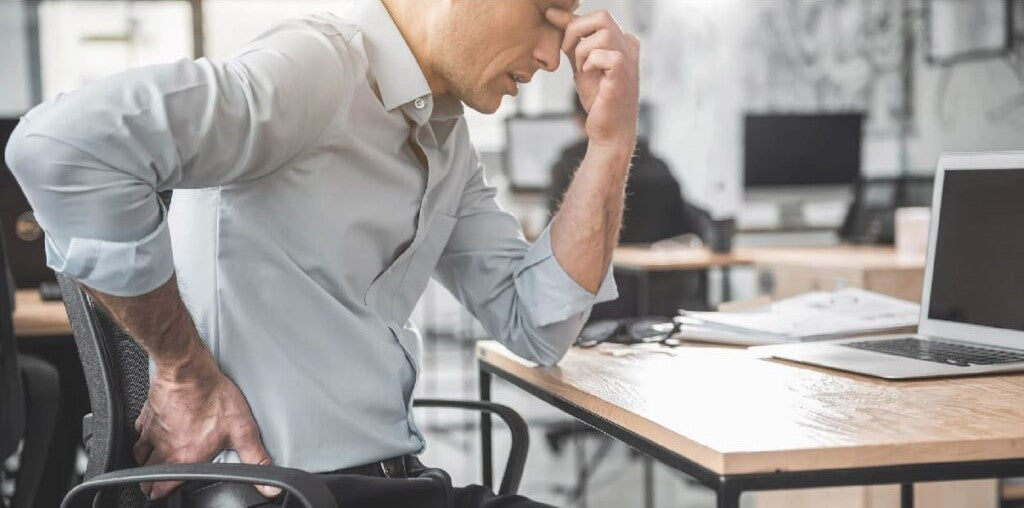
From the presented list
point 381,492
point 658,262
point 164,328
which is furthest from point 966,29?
point 164,328

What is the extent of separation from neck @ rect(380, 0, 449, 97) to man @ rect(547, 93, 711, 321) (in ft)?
9.69

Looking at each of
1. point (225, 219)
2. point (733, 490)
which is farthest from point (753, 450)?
point (225, 219)

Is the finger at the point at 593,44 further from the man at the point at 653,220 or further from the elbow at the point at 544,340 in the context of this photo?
the man at the point at 653,220

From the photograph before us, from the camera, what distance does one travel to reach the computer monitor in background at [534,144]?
5.23m

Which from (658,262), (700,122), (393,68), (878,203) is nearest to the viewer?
(393,68)

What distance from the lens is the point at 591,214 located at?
1.52 meters

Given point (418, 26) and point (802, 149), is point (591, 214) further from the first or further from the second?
point (802, 149)

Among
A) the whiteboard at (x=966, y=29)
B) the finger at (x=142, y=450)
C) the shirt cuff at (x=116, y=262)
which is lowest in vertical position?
the finger at (x=142, y=450)

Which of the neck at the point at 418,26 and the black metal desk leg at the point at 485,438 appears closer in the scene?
the neck at the point at 418,26

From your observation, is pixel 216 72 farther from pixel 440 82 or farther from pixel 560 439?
pixel 560 439

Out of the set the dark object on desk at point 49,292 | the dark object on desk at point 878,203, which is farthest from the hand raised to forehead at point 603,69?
the dark object on desk at point 878,203

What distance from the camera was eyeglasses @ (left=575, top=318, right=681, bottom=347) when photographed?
71.5 inches

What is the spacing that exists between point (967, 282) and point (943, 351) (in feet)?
0.51

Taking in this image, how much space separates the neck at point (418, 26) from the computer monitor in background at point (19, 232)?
1739 mm
